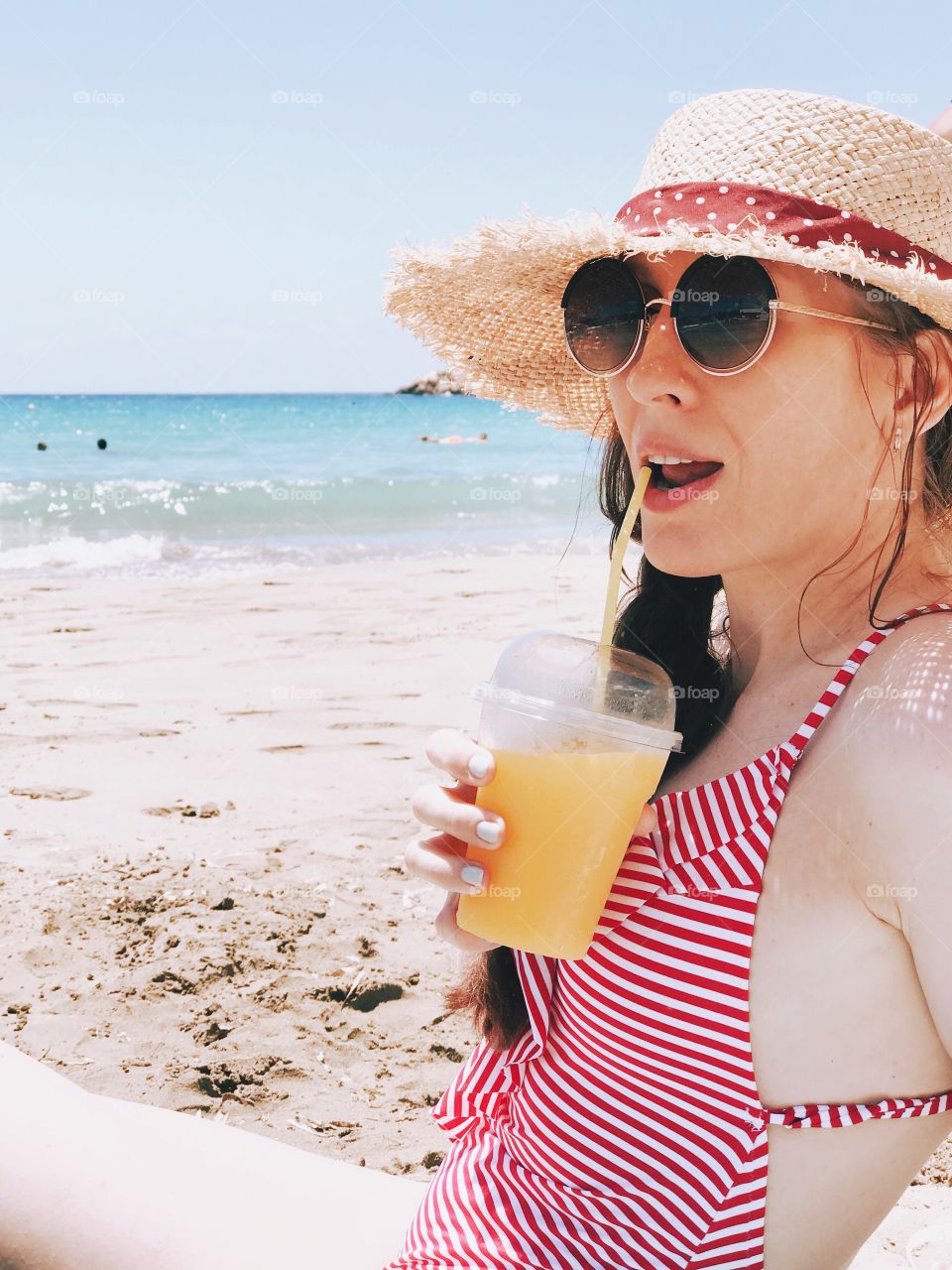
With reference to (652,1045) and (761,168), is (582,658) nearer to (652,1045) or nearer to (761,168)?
(652,1045)

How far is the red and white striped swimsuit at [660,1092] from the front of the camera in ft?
4.23

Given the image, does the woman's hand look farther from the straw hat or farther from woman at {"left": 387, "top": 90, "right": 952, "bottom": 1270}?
the straw hat

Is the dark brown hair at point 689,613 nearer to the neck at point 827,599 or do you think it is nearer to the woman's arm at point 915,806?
the neck at point 827,599

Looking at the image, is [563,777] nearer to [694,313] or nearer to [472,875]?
[472,875]

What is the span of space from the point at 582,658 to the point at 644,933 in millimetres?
344

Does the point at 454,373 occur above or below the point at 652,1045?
above

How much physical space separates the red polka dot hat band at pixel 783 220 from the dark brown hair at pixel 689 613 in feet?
0.20

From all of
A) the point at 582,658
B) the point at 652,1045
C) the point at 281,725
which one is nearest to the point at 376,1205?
the point at 652,1045

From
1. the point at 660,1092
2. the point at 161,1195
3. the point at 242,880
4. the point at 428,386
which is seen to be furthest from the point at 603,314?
the point at 428,386

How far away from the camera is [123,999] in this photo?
3.06 metres

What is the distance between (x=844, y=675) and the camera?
134cm

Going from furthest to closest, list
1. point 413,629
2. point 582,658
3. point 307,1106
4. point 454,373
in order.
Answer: point 413,629 < point 307,1106 < point 454,373 < point 582,658

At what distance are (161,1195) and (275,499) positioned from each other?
1527 cm

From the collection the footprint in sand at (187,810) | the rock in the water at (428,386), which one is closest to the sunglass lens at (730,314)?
the footprint in sand at (187,810)
